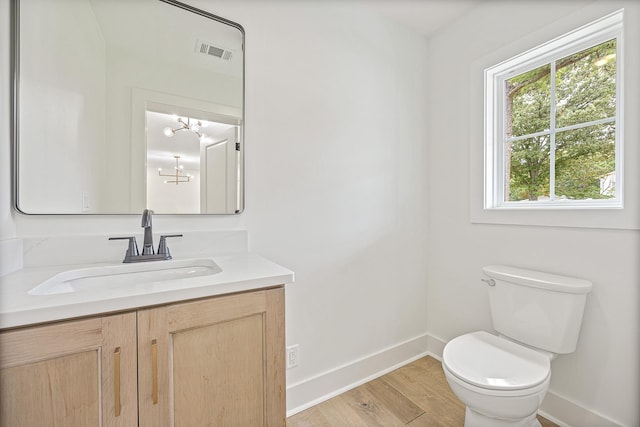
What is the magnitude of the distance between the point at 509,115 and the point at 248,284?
1935mm

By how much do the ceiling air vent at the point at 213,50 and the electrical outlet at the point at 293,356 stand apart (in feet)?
5.06

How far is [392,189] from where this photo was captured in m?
1.96

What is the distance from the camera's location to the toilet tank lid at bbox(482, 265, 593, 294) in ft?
4.16

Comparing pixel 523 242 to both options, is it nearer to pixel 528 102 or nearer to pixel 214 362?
pixel 528 102

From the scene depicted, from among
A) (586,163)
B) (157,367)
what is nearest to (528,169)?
(586,163)

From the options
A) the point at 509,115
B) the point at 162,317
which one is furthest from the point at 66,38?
the point at 509,115

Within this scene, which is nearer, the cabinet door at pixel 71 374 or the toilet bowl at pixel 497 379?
the cabinet door at pixel 71 374

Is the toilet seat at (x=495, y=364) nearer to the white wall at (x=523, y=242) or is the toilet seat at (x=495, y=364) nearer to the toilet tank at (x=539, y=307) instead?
the toilet tank at (x=539, y=307)

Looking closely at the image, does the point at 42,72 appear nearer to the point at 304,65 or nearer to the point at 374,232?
the point at 304,65

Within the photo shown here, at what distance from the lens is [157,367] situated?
76 centimetres

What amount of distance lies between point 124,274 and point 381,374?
5.41ft

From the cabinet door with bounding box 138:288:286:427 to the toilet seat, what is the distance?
760 millimetres

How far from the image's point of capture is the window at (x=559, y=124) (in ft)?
4.45

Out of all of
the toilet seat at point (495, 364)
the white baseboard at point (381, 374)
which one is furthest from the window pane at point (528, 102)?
the white baseboard at point (381, 374)
